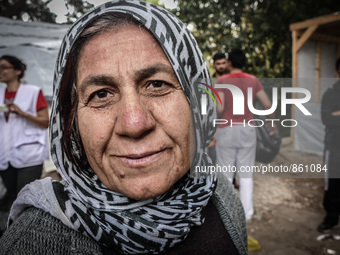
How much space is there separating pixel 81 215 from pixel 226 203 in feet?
2.43

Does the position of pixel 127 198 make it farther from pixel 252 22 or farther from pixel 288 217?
pixel 252 22

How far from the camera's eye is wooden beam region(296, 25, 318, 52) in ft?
20.9

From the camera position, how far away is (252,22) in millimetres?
Answer: 8945

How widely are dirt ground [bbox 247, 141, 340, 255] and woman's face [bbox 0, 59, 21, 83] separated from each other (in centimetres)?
297

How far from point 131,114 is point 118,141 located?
0.41ft

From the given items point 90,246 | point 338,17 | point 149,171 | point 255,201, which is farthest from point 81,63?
point 338,17

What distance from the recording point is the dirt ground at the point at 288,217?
129 inches

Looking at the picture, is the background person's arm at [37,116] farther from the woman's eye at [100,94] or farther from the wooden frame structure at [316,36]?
the wooden frame structure at [316,36]

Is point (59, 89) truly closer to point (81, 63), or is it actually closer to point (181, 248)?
point (81, 63)

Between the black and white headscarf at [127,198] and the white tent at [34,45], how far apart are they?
113 inches

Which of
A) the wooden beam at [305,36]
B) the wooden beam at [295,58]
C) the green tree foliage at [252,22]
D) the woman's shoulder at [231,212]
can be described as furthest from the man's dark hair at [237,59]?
the green tree foliage at [252,22]

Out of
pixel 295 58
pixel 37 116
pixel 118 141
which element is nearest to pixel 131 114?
pixel 118 141

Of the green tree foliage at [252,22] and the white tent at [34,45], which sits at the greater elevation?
the green tree foliage at [252,22]

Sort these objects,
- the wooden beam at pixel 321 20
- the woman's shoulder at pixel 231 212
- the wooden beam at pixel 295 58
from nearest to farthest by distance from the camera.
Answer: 1. the woman's shoulder at pixel 231 212
2. the wooden beam at pixel 321 20
3. the wooden beam at pixel 295 58
